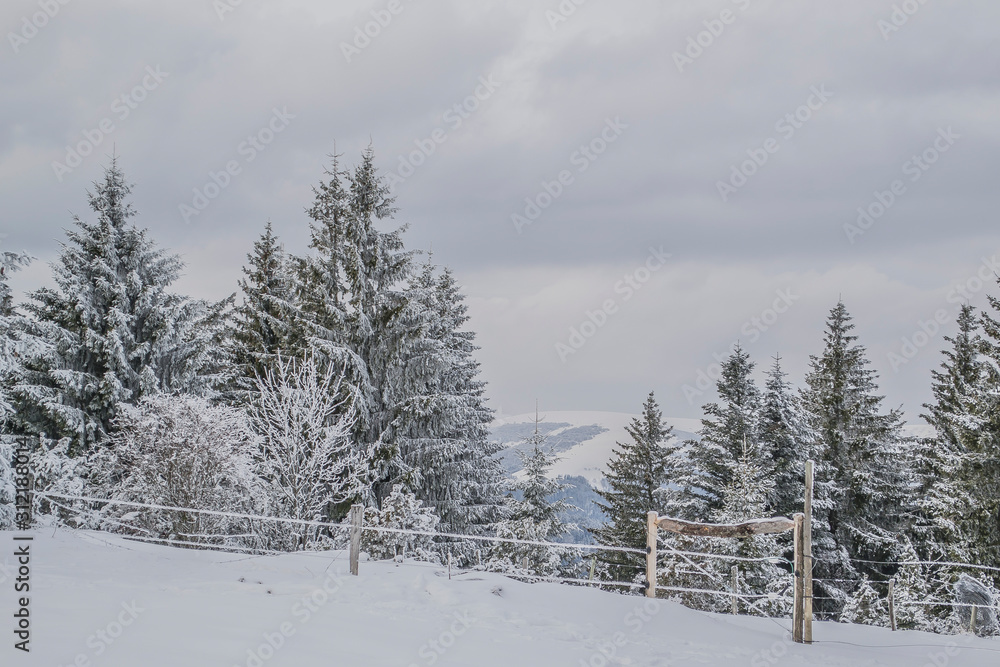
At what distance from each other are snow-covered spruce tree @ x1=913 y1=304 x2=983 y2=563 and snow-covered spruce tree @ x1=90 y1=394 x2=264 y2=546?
65.4ft

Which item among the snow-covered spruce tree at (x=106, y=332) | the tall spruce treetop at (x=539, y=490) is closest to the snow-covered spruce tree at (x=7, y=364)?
the snow-covered spruce tree at (x=106, y=332)

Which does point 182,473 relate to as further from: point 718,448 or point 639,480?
point 639,480

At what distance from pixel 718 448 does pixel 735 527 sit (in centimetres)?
1469

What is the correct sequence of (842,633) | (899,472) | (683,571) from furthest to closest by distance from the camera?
(899,472), (683,571), (842,633)

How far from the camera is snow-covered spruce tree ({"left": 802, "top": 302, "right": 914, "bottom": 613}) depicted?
25000 millimetres

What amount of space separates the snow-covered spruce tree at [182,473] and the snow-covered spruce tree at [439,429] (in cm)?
632

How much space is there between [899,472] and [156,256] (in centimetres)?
2830

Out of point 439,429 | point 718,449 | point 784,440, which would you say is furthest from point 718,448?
point 439,429

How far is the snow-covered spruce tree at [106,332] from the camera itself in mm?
20250

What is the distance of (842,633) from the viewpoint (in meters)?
11.4

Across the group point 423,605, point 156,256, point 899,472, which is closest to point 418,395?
point 156,256

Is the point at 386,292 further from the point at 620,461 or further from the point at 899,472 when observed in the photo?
the point at 899,472

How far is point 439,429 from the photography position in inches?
963

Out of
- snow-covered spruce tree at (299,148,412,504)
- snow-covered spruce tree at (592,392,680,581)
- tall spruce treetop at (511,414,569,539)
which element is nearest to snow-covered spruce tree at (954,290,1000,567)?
snow-covered spruce tree at (592,392,680,581)
